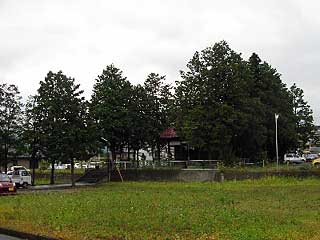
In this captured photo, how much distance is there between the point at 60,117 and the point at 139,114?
28.1 feet

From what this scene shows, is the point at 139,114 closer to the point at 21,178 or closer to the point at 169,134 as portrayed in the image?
the point at 169,134

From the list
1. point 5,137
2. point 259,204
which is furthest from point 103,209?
point 5,137

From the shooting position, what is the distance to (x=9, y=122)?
150ft

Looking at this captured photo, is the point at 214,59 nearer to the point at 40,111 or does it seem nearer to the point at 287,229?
the point at 40,111

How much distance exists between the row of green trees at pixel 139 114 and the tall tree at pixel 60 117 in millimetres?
85

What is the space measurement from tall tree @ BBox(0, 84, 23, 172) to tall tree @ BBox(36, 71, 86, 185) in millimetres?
3304

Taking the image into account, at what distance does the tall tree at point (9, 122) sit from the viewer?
4544cm

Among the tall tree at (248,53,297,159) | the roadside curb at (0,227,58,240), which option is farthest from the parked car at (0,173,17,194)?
the tall tree at (248,53,297,159)

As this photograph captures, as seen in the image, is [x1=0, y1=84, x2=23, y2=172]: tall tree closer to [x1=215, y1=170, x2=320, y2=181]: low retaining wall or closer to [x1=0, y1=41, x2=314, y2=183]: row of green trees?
[x1=0, y1=41, x2=314, y2=183]: row of green trees

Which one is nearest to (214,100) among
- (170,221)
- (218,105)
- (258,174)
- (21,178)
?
(218,105)

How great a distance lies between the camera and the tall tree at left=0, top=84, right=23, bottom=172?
45438 millimetres

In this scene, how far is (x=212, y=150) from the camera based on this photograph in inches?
1875

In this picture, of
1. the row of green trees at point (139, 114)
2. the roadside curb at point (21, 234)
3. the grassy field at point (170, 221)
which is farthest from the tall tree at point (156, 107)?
the roadside curb at point (21, 234)

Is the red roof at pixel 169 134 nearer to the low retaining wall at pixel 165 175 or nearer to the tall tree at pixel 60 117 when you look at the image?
the low retaining wall at pixel 165 175
